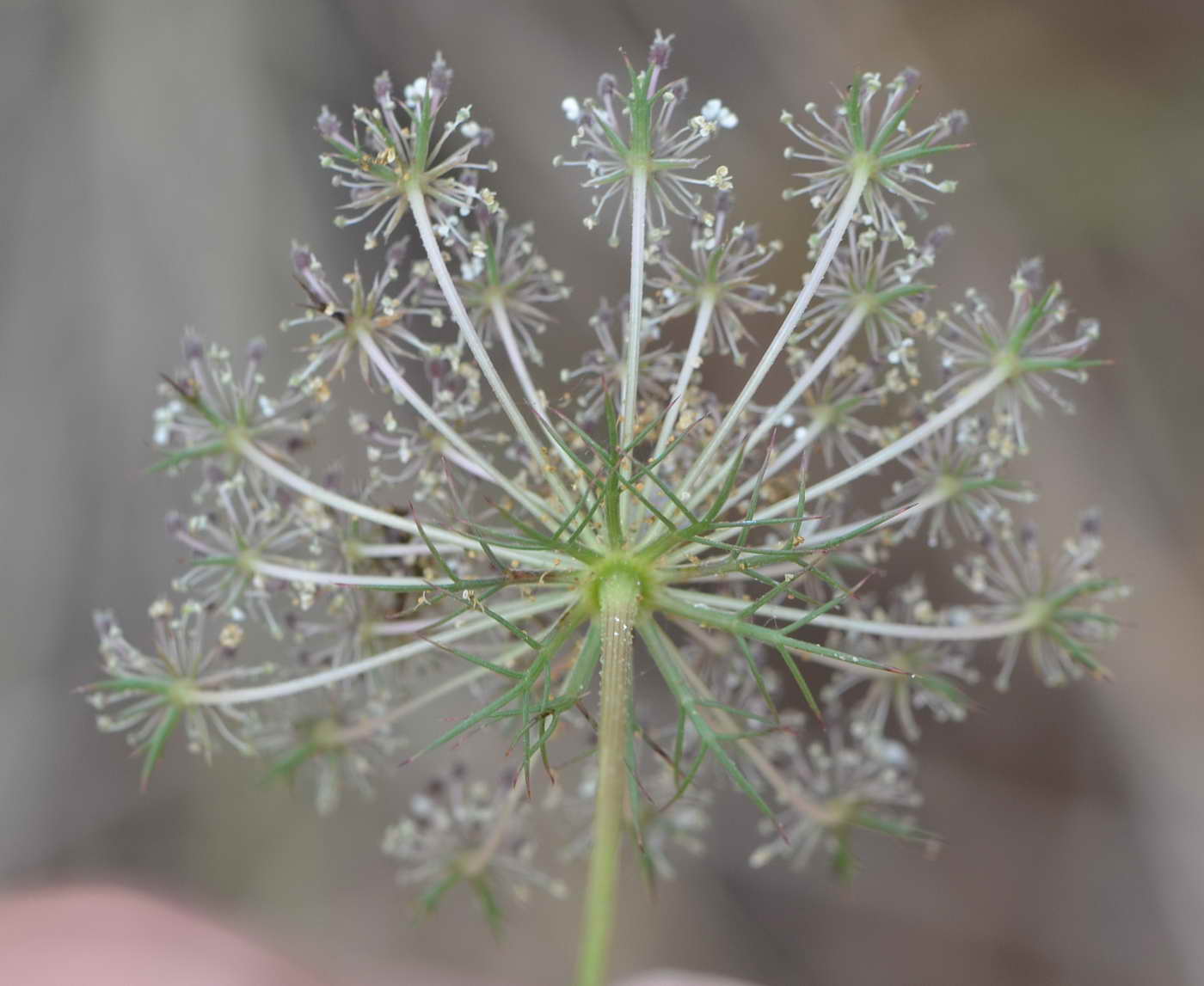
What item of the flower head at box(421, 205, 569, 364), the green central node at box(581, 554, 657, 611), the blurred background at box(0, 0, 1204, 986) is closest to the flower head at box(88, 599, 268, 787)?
the green central node at box(581, 554, 657, 611)

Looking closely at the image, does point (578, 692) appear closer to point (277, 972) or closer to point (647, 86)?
point (647, 86)

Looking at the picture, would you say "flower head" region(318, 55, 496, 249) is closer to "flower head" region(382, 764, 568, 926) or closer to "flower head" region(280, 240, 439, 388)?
"flower head" region(280, 240, 439, 388)

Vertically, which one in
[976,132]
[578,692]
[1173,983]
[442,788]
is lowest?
[1173,983]

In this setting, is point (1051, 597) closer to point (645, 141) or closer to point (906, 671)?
point (906, 671)

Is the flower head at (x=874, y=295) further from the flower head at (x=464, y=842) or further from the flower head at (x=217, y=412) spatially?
the flower head at (x=464, y=842)

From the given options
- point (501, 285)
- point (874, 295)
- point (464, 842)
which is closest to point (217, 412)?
point (501, 285)

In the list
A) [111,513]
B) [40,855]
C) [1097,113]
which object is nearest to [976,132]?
[1097,113]

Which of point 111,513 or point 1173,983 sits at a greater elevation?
point 111,513
